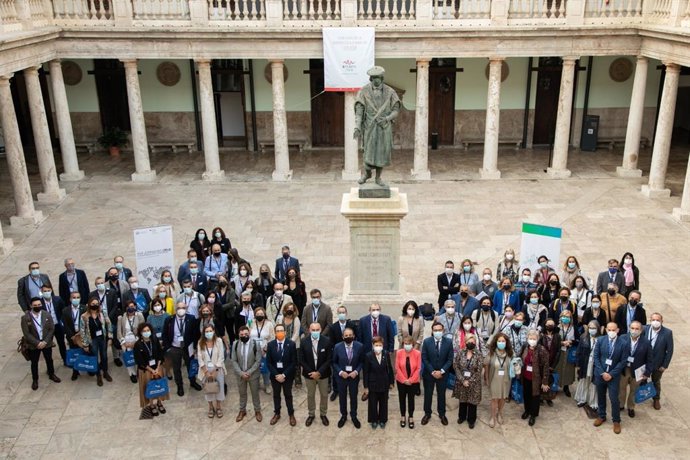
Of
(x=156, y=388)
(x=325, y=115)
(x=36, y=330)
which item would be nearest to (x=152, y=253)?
(x=36, y=330)

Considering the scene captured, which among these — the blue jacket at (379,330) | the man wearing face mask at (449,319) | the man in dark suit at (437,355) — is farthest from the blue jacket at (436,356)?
the blue jacket at (379,330)

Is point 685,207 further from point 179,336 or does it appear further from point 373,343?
point 179,336

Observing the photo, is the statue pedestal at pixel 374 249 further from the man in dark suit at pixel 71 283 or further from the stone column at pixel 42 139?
the stone column at pixel 42 139

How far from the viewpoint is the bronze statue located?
11.5m

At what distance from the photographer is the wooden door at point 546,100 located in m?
25.4

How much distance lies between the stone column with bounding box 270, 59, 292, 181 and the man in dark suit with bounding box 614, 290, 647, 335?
43.7ft

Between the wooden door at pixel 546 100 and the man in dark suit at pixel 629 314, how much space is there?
612 inches

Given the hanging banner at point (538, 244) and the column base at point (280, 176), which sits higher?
the hanging banner at point (538, 244)

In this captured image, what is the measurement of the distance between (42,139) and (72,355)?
1054 cm

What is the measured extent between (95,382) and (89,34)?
12684 millimetres

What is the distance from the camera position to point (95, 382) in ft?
38.0

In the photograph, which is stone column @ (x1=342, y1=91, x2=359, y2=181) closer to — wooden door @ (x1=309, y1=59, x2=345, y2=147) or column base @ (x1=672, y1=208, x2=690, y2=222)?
wooden door @ (x1=309, y1=59, x2=345, y2=147)

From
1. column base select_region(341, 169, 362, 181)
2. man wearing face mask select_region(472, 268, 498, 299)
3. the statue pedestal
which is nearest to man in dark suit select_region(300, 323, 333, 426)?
the statue pedestal

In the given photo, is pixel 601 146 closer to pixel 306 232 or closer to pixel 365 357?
pixel 306 232
